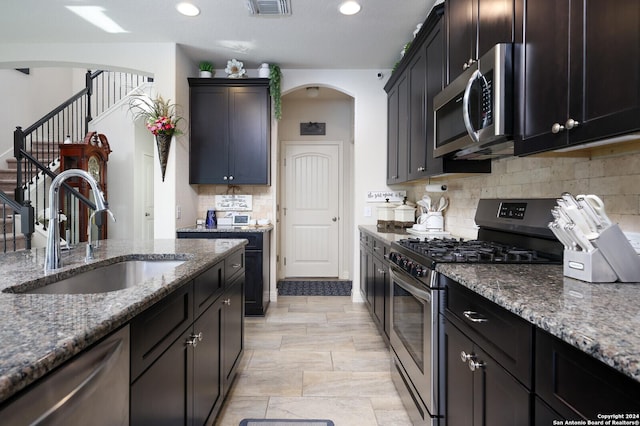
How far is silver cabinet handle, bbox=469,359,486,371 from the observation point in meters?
1.20

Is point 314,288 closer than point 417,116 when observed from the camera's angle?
No

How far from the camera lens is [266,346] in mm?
3049

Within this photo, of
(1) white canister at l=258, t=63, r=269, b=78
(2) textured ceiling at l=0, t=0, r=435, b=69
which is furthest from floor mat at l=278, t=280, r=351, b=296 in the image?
(2) textured ceiling at l=0, t=0, r=435, b=69

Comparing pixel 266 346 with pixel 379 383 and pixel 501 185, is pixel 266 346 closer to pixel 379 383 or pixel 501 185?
pixel 379 383

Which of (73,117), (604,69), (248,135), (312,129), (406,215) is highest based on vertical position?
(73,117)

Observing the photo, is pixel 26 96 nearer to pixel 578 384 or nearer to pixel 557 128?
pixel 557 128

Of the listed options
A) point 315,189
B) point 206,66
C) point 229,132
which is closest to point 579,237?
point 229,132

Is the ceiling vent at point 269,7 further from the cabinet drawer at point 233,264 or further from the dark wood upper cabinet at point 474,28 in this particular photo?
the cabinet drawer at point 233,264

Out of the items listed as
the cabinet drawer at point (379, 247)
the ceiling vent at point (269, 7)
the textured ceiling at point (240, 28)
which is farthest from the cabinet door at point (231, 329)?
the textured ceiling at point (240, 28)

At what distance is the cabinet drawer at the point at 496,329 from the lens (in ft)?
3.12

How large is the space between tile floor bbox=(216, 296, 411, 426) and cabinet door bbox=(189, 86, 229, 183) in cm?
170

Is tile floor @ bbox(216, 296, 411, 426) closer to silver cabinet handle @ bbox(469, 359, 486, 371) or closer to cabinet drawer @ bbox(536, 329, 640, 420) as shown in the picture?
silver cabinet handle @ bbox(469, 359, 486, 371)

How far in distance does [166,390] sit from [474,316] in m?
1.06

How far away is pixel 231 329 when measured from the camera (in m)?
2.21
